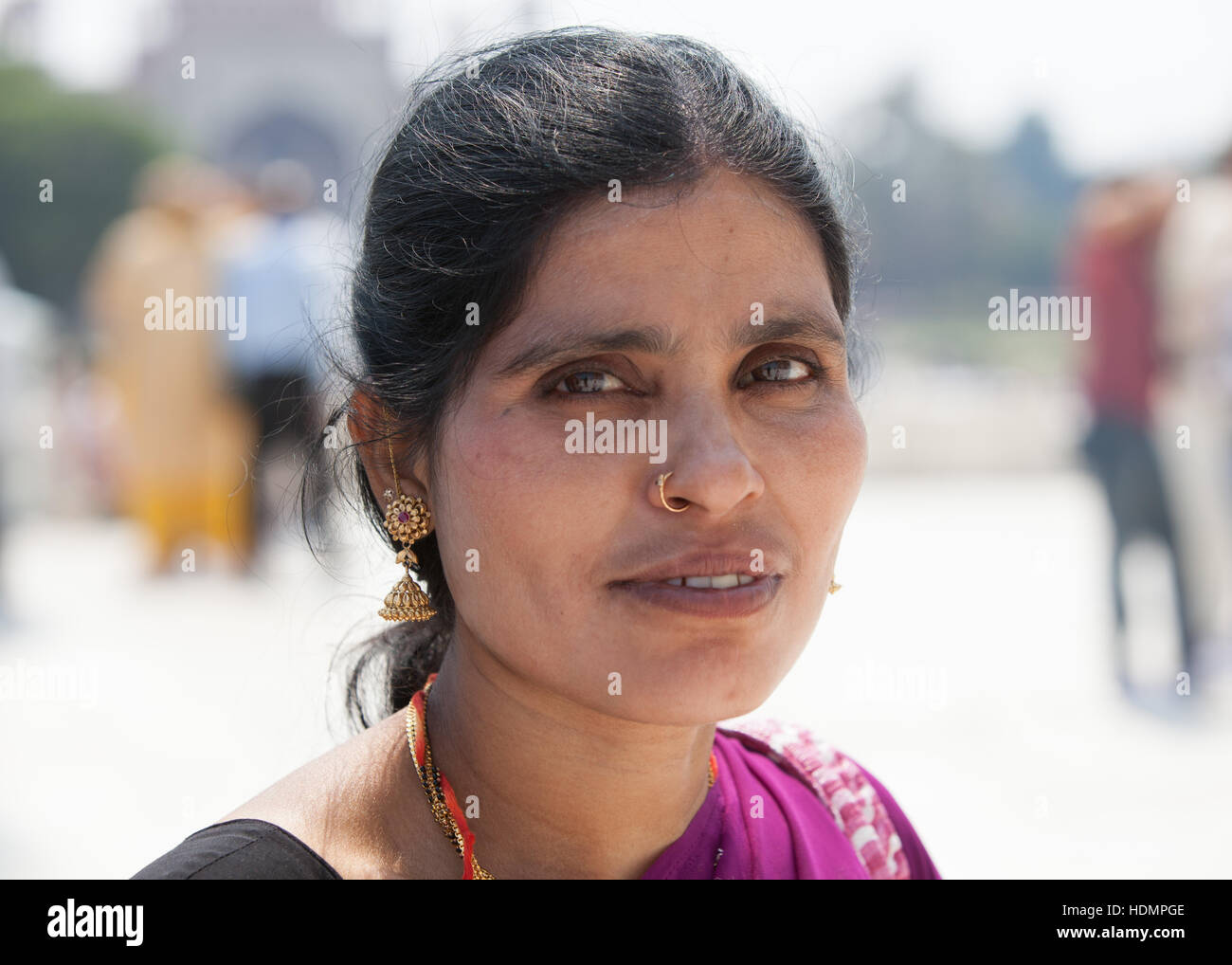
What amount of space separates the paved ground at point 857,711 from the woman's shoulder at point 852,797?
1.96 feet

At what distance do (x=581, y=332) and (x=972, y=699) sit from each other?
14.8 feet

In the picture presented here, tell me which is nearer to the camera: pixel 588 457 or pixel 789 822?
pixel 588 457

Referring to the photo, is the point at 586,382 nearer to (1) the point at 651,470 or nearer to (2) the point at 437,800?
(1) the point at 651,470

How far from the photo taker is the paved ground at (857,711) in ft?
12.8

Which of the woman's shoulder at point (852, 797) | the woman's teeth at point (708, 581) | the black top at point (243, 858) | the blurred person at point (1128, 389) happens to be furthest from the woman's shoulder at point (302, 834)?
the blurred person at point (1128, 389)

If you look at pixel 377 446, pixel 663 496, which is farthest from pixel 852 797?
pixel 377 446

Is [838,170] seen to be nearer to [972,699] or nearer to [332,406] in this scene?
[332,406]

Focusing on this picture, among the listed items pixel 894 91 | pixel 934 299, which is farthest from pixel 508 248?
pixel 894 91

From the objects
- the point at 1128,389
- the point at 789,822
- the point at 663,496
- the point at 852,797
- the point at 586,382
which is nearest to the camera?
the point at 663,496

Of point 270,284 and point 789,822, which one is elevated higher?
point 270,284

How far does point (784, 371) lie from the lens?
162cm

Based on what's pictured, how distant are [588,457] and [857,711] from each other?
4248mm

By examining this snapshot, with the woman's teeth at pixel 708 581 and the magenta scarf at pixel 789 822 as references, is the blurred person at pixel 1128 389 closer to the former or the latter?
the magenta scarf at pixel 789 822
